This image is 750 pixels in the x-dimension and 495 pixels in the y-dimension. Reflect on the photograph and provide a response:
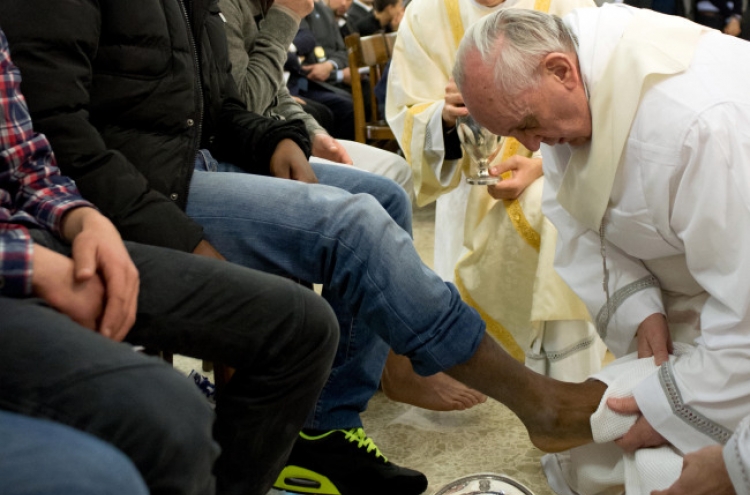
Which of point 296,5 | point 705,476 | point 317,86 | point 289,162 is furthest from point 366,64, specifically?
point 705,476

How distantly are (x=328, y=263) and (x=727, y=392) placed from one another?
0.76m

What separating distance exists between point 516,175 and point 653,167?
931 millimetres

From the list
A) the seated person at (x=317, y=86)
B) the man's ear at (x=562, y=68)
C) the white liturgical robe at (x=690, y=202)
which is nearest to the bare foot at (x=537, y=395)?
the white liturgical robe at (x=690, y=202)

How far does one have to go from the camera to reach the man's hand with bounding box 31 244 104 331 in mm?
1260

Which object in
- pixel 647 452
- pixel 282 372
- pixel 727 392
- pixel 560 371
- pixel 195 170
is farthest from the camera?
pixel 560 371

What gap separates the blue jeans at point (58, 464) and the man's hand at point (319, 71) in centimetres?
516

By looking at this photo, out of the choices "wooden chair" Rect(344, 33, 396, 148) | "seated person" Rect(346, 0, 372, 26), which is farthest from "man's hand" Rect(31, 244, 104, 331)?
"seated person" Rect(346, 0, 372, 26)

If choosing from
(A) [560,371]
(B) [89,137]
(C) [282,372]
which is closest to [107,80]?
(B) [89,137]

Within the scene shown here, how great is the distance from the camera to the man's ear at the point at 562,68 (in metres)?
1.66

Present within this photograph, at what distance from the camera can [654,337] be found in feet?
5.89

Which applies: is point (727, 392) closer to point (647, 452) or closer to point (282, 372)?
point (647, 452)

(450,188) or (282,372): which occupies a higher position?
(282,372)

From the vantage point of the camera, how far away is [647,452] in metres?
1.66

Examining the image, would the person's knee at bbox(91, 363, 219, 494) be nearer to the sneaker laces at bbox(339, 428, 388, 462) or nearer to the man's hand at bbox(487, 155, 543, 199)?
the sneaker laces at bbox(339, 428, 388, 462)
